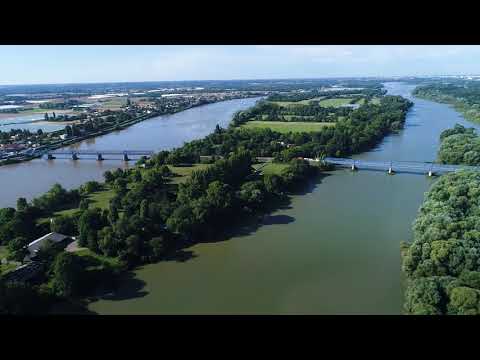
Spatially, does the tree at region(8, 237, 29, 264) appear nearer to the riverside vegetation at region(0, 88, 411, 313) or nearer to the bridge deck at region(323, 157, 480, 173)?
the riverside vegetation at region(0, 88, 411, 313)

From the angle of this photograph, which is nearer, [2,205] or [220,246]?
[220,246]

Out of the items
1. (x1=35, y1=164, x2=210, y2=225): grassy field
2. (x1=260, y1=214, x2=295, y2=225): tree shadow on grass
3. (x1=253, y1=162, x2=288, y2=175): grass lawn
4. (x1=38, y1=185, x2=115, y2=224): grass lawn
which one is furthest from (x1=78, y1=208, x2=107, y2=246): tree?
(x1=253, y1=162, x2=288, y2=175): grass lawn

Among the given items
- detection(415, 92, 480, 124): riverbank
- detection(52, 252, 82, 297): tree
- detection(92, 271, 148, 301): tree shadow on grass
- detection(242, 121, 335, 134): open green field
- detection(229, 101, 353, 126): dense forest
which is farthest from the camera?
detection(229, 101, 353, 126): dense forest

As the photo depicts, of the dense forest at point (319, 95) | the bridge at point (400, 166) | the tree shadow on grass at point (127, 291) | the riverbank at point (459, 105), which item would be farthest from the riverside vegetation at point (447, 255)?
the dense forest at point (319, 95)

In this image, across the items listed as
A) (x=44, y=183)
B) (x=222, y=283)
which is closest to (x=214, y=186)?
(x=222, y=283)

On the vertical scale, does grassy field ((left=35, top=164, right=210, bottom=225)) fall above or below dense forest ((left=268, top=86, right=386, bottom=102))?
below

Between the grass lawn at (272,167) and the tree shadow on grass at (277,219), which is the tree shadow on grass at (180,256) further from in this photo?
the grass lawn at (272,167)
